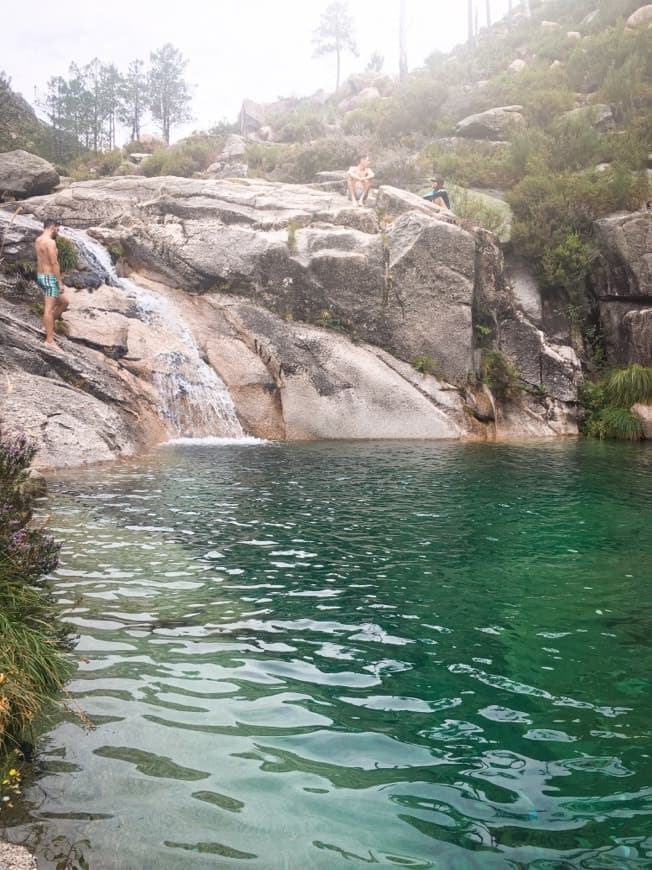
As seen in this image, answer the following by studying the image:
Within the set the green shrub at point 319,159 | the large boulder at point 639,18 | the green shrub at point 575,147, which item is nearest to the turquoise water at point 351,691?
the green shrub at point 575,147

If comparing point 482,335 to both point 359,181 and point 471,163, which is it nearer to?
point 359,181

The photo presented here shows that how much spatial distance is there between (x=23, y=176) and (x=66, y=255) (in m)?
8.60

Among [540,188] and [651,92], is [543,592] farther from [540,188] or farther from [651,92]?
[651,92]

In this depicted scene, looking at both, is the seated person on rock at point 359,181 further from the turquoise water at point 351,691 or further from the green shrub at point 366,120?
the turquoise water at point 351,691

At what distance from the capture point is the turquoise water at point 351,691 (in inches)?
109

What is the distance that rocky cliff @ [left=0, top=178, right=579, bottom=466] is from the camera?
1842cm

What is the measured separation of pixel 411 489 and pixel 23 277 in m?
12.7

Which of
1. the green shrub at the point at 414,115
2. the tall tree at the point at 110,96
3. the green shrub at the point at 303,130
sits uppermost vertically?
the tall tree at the point at 110,96

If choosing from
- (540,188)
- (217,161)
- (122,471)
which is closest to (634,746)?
(122,471)

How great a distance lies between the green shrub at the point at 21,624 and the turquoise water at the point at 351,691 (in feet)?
0.63

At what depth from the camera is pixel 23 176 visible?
2486 cm

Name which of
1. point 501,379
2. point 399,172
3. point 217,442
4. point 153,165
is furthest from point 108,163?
point 501,379

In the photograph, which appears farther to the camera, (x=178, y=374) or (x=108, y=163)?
(x=108, y=163)

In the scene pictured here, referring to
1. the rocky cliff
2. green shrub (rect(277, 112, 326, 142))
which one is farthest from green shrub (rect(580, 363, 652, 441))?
green shrub (rect(277, 112, 326, 142))
